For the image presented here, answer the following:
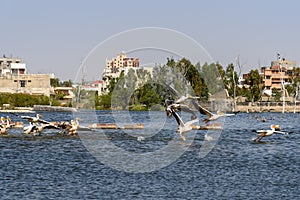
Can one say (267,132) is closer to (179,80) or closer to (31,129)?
(31,129)

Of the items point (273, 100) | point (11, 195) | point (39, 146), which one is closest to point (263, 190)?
point (11, 195)

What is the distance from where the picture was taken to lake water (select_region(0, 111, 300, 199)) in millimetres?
25656

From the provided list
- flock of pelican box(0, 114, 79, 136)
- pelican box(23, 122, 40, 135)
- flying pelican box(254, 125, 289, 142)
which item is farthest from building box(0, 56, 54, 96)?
flying pelican box(254, 125, 289, 142)

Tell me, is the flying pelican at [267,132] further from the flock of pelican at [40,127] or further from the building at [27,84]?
the building at [27,84]

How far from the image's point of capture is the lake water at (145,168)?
2566cm

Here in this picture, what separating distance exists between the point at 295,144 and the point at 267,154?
9.46 meters

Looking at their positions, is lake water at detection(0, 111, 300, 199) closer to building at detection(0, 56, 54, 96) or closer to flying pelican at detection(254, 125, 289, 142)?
flying pelican at detection(254, 125, 289, 142)

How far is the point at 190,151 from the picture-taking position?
41.2 m

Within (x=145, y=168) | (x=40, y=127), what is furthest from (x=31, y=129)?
(x=145, y=168)

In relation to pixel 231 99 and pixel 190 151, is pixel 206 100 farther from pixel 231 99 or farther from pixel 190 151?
pixel 190 151

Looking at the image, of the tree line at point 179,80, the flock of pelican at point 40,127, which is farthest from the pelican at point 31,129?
the tree line at point 179,80

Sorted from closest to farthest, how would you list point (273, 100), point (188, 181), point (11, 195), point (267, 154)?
point (11, 195), point (188, 181), point (267, 154), point (273, 100)

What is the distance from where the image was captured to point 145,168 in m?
32.6

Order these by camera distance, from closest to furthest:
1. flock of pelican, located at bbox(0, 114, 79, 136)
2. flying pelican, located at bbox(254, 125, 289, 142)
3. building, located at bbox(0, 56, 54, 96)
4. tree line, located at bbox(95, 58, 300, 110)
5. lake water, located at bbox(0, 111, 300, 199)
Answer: lake water, located at bbox(0, 111, 300, 199), flying pelican, located at bbox(254, 125, 289, 142), flock of pelican, located at bbox(0, 114, 79, 136), tree line, located at bbox(95, 58, 300, 110), building, located at bbox(0, 56, 54, 96)
